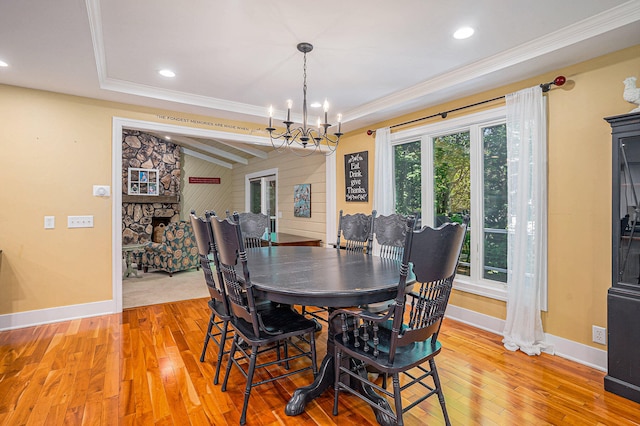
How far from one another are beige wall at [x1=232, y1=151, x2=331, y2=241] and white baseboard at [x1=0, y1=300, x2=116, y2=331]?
331 cm

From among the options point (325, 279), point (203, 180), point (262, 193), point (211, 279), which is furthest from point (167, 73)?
point (203, 180)

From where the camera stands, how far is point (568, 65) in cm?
271

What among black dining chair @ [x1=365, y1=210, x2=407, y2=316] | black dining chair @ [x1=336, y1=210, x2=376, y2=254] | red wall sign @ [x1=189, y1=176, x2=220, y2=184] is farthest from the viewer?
red wall sign @ [x1=189, y1=176, x2=220, y2=184]

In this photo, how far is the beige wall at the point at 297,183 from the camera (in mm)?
5723

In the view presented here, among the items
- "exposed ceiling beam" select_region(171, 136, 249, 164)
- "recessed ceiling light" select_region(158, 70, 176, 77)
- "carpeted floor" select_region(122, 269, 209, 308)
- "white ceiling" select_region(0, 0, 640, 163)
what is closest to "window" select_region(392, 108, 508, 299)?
"white ceiling" select_region(0, 0, 640, 163)

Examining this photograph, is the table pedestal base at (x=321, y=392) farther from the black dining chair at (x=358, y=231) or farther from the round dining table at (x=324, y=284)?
the black dining chair at (x=358, y=231)

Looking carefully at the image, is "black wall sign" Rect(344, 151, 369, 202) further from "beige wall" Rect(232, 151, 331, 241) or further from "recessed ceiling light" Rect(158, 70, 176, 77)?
"recessed ceiling light" Rect(158, 70, 176, 77)

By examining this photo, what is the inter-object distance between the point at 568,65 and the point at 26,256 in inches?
217

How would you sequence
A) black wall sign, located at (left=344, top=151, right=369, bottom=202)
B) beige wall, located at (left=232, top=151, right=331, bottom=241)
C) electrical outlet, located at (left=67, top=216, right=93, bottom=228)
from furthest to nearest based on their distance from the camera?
beige wall, located at (left=232, top=151, right=331, bottom=241) < black wall sign, located at (left=344, top=151, right=369, bottom=202) < electrical outlet, located at (left=67, top=216, right=93, bottom=228)

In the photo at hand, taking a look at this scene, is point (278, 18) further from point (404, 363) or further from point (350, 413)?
point (350, 413)

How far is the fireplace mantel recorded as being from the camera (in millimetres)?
7273

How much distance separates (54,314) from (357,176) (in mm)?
4123

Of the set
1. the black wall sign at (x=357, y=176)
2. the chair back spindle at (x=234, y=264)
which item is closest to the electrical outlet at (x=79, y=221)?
the chair back spindle at (x=234, y=264)

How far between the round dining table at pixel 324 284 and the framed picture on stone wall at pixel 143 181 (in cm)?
602
